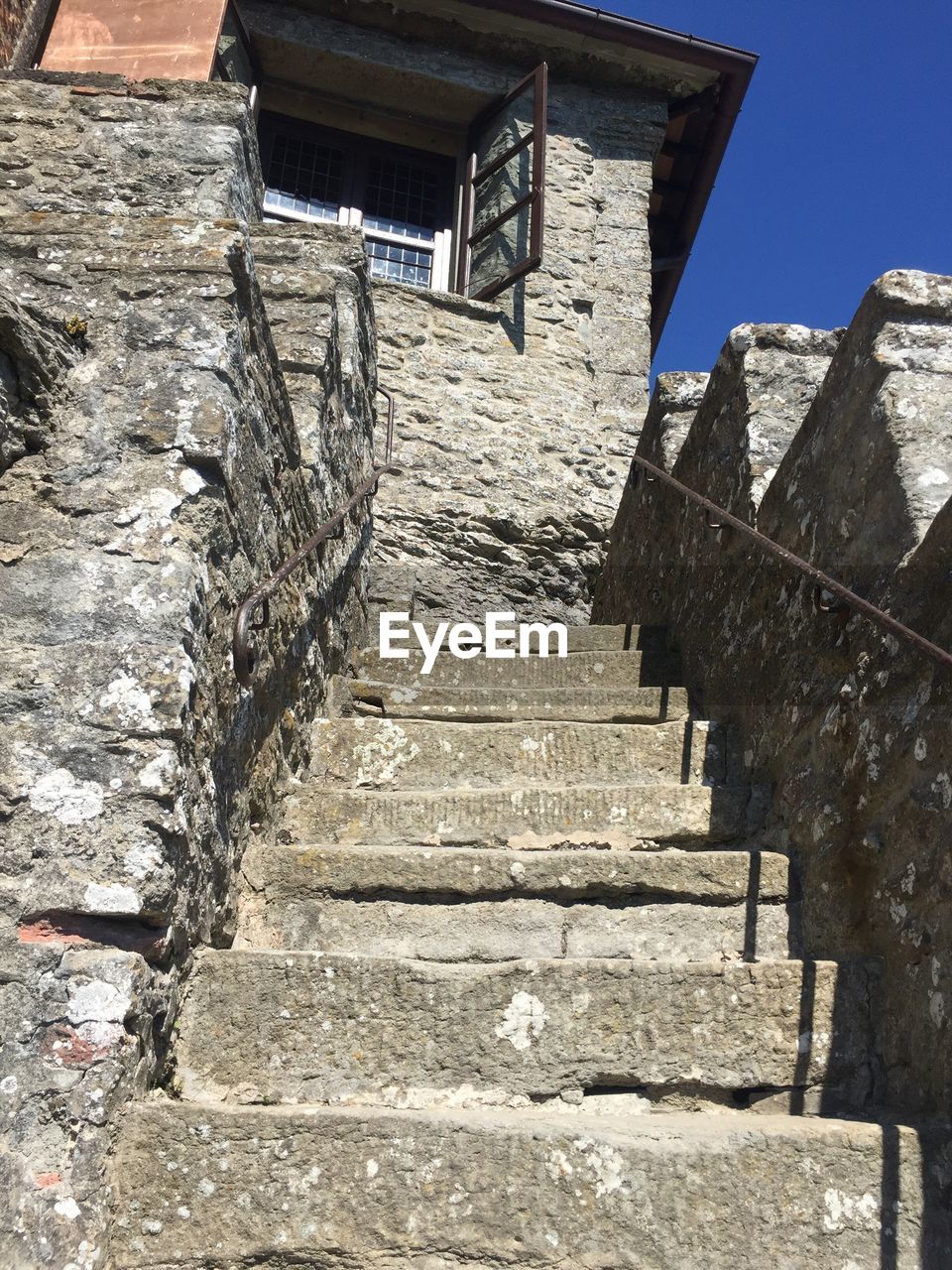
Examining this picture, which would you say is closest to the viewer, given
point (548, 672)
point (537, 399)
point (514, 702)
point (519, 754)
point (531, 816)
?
point (531, 816)

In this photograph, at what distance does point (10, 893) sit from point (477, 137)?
7.53m

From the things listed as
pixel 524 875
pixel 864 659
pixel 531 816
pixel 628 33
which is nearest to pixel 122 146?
pixel 531 816

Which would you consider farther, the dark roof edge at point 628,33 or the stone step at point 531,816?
the dark roof edge at point 628,33

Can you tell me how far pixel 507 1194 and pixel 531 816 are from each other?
1.14 metres

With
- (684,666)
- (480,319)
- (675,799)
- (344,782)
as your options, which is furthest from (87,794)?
(480,319)

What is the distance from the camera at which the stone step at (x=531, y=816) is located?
8.76ft

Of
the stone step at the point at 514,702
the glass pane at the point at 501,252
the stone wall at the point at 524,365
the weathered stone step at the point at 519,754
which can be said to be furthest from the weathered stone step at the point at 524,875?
the glass pane at the point at 501,252

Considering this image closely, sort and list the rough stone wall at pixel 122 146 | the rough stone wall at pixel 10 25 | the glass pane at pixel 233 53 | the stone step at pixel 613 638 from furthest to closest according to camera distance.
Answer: the glass pane at pixel 233 53 → the rough stone wall at pixel 10 25 → the stone step at pixel 613 638 → the rough stone wall at pixel 122 146

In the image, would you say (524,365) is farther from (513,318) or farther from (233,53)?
(233,53)

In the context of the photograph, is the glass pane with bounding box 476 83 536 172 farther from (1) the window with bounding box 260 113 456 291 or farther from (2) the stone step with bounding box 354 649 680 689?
(2) the stone step with bounding box 354 649 680 689

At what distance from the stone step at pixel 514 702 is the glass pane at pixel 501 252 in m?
4.44

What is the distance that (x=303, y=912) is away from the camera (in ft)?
7.68

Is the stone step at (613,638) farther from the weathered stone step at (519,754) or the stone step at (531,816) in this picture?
the stone step at (531,816)

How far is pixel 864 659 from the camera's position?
2.26m
